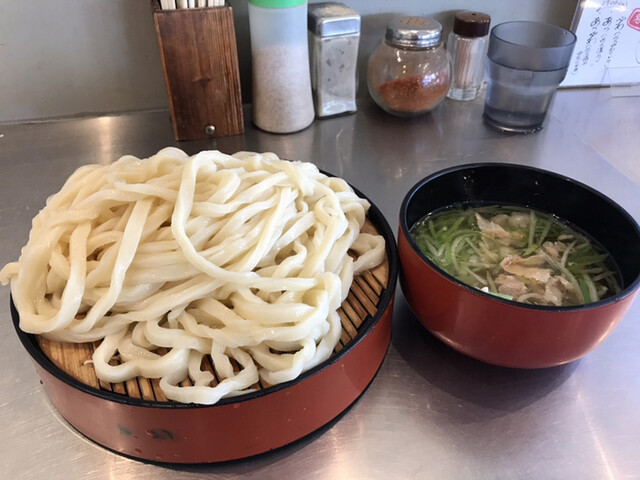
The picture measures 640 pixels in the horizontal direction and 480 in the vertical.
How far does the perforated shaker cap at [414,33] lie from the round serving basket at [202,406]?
853 mm

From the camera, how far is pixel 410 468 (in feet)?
2.61

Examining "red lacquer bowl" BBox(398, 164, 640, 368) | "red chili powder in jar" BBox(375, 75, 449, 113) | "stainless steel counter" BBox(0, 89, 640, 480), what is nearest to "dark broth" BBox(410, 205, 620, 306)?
"red lacquer bowl" BBox(398, 164, 640, 368)

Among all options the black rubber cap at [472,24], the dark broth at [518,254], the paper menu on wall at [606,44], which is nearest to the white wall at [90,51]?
the black rubber cap at [472,24]

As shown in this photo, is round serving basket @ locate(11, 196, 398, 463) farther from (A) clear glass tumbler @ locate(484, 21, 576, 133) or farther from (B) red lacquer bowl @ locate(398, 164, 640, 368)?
(A) clear glass tumbler @ locate(484, 21, 576, 133)

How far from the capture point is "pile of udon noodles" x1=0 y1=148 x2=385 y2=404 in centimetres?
74

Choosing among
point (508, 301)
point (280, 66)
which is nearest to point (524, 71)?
point (280, 66)

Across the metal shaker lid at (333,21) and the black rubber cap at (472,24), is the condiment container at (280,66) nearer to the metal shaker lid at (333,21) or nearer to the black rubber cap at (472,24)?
the metal shaker lid at (333,21)

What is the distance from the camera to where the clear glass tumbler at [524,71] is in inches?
57.9

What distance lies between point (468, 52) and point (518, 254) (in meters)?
0.85

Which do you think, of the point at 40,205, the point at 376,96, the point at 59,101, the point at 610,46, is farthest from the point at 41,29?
the point at 610,46

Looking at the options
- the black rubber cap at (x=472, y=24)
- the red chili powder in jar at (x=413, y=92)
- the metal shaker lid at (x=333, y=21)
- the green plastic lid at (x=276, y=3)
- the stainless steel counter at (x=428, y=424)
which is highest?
the green plastic lid at (x=276, y=3)

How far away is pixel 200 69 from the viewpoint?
1.34 meters

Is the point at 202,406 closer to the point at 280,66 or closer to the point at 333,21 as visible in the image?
the point at 280,66

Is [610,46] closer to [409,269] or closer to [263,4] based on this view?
[263,4]
